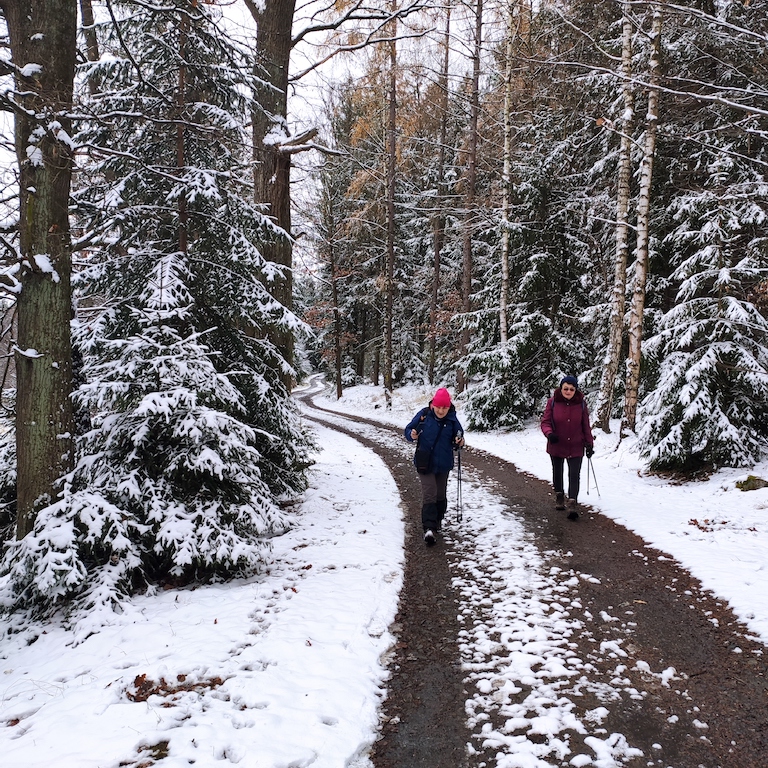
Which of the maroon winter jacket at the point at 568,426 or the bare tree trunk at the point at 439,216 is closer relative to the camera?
the maroon winter jacket at the point at 568,426

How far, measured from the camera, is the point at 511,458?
12.6 m

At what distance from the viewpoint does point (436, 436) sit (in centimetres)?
694

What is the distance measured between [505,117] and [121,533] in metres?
15.9

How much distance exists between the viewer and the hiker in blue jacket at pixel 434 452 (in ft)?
22.3

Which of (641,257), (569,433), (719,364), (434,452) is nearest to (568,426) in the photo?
(569,433)

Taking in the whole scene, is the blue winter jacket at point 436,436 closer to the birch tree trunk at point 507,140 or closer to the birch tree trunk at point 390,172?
the birch tree trunk at point 507,140

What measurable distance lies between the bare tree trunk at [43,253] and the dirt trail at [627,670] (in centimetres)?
414

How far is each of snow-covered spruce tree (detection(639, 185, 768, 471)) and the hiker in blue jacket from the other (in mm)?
4806

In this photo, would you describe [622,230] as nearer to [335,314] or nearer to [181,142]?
[181,142]

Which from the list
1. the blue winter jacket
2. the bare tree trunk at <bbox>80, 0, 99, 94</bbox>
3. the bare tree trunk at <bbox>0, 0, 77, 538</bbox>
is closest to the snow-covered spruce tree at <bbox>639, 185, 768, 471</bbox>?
the blue winter jacket

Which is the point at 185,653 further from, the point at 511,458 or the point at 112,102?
the point at 511,458

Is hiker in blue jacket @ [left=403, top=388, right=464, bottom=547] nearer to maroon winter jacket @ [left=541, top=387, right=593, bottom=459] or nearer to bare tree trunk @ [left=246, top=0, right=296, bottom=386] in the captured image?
maroon winter jacket @ [left=541, top=387, right=593, bottom=459]

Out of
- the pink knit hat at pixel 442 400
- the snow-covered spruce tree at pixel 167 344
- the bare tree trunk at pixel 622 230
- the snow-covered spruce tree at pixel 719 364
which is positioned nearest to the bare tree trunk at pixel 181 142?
the snow-covered spruce tree at pixel 167 344

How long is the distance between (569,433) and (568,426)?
0.11m
